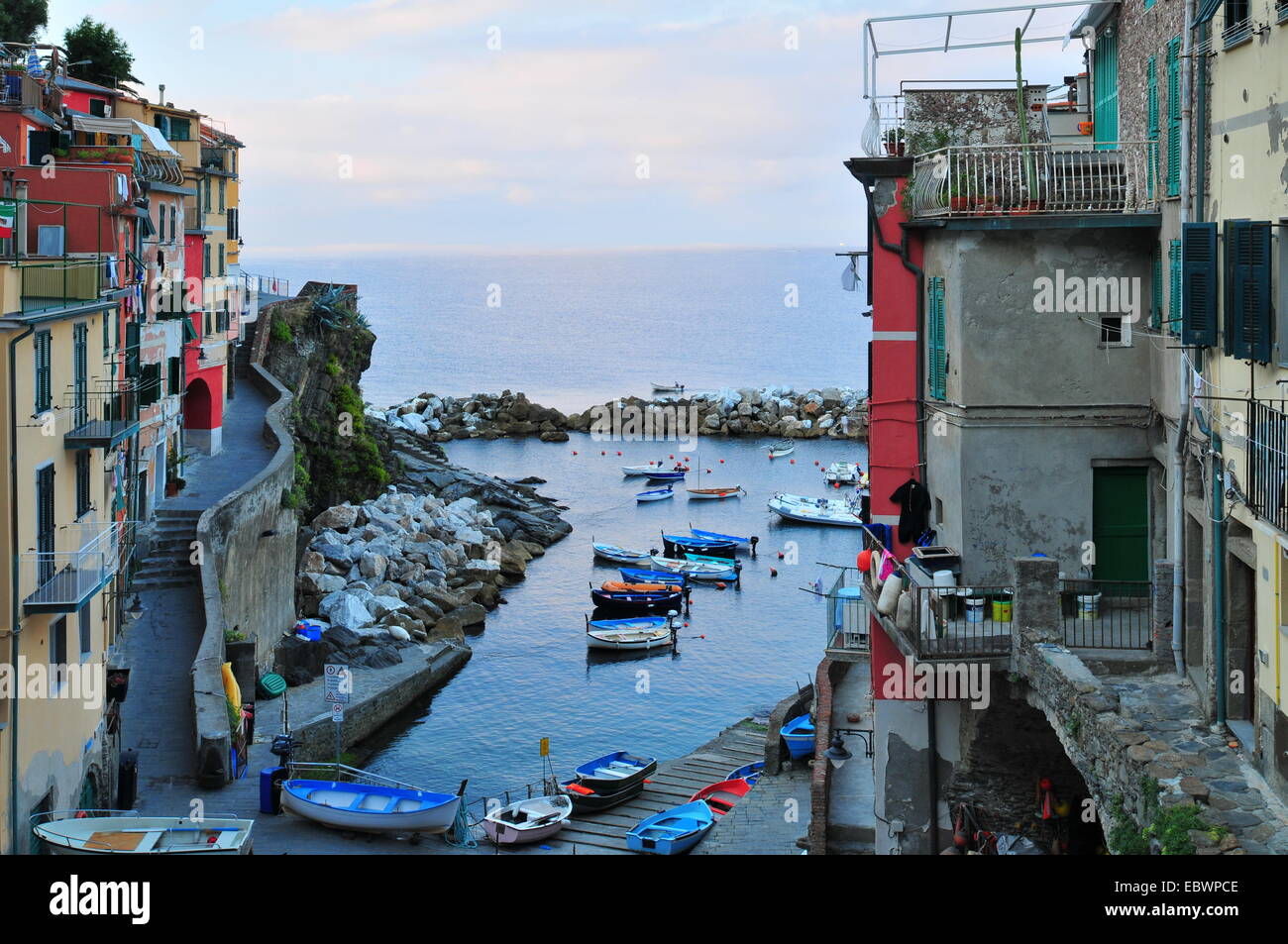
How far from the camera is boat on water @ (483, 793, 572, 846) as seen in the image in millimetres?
34375

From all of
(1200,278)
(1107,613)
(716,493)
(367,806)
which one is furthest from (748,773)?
(716,493)

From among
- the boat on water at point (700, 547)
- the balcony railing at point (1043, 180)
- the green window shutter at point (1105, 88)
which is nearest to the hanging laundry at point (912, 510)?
the balcony railing at point (1043, 180)

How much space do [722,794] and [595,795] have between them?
10.9 feet

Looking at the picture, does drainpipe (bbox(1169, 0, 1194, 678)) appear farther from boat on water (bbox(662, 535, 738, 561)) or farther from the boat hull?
boat on water (bbox(662, 535, 738, 561))

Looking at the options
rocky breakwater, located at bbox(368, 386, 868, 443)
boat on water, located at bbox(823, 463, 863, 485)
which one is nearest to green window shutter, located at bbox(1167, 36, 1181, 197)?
boat on water, located at bbox(823, 463, 863, 485)

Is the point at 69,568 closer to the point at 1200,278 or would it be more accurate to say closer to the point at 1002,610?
the point at 1002,610

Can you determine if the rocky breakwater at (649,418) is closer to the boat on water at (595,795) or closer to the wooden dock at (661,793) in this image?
the wooden dock at (661,793)

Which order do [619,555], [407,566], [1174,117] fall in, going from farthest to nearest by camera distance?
1. [619,555]
2. [407,566]
3. [1174,117]

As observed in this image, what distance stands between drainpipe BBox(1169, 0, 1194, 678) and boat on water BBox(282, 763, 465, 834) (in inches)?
678

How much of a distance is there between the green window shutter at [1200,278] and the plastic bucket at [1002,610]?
4784 mm

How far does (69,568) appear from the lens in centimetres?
2086

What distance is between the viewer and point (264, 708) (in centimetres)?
3984
